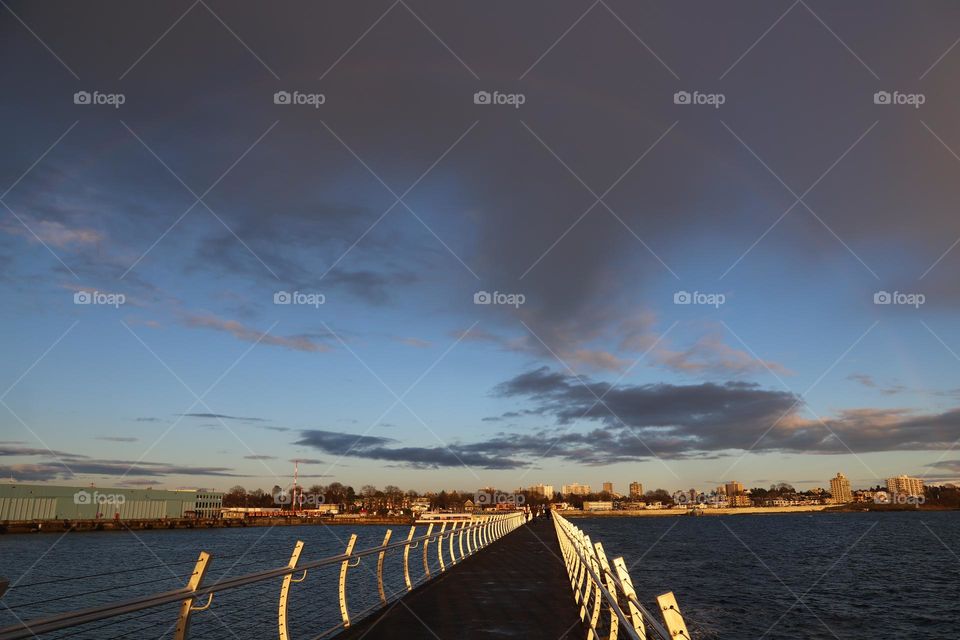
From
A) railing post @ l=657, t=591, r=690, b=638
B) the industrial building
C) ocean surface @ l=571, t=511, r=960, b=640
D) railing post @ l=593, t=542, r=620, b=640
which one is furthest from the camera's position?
the industrial building

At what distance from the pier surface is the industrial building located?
13750 cm

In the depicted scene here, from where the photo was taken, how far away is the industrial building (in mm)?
119562

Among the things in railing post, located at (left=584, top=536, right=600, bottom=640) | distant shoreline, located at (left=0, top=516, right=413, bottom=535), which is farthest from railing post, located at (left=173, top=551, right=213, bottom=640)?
distant shoreline, located at (left=0, top=516, right=413, bottom=535)

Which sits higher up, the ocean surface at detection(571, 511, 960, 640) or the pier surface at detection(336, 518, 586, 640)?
the pier surface at detection(336, 518, 586, 640)

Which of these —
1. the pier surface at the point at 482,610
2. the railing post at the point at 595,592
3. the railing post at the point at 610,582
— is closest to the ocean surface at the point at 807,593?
the pier surface at the point at 482,610

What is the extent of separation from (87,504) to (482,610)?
15485 centimetres

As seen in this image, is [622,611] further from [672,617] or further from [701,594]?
[701,594]

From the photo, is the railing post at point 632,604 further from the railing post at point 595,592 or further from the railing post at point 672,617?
the railing post at point 595,592

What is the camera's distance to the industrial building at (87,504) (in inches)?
4707

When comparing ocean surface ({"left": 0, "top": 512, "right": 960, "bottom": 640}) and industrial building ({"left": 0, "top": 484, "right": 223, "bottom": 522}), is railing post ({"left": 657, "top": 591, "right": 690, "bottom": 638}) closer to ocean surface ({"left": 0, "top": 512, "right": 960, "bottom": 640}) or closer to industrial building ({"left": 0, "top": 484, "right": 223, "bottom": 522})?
ocean surface ({"left": 0, "top": 512, "right": 960, "bottom": 640})

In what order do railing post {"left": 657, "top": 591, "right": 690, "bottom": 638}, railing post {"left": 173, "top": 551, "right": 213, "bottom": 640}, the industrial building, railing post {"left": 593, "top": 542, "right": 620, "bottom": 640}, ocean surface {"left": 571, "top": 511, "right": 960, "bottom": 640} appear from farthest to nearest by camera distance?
1. the industrial building
2. ocean surface {"left": 571, "top": 511, "right": 960, "bottom": 640}
3. railing post {"left": 593, "top": 542, "right": 620, "bottom": 640}
4. railing post {"left": 173, "top": 551, "right": 213, "bottom": 640}
5. railing post {"left": 657, "top": 591, "right": 690, "bottom": 638}

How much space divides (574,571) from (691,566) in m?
45.4

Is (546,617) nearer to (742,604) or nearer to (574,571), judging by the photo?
(574,571)

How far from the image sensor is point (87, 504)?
5335 inches
